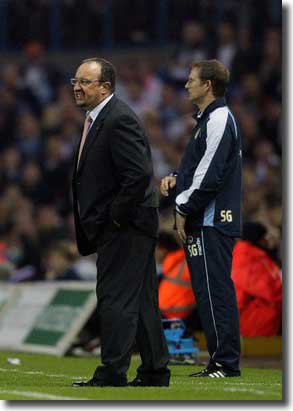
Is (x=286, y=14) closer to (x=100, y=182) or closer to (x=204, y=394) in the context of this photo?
(x=100, y=182)

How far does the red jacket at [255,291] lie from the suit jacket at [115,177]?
3481mm

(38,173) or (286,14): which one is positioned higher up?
(286,14)

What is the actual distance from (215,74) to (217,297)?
56.7 inches

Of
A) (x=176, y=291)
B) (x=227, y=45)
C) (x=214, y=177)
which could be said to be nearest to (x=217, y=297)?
(x=214, y=177)

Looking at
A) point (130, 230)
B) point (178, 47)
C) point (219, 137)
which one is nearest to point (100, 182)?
point (130, 230)

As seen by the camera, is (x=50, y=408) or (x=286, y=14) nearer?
(x=50, y=408)

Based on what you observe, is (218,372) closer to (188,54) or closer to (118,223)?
(118,223)

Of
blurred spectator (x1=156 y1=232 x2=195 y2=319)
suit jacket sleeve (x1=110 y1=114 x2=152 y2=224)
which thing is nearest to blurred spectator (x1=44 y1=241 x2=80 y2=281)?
blurred spectator (x1=156 y1=232 x2=195 y2=319)

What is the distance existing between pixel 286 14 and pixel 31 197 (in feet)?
39.8

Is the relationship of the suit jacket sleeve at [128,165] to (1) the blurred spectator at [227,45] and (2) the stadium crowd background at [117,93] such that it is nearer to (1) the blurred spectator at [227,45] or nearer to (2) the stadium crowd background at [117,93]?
(2) the stadium crowd background at [117,93]

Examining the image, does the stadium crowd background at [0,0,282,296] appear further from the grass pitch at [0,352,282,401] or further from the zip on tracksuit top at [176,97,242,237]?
the zip on tracksuit top at [176,97,242,237]

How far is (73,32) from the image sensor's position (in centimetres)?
2309

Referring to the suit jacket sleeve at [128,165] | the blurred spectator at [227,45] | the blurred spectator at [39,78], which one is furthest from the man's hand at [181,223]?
the blurred spectator at [39,78]

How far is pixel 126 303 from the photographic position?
7.75m
